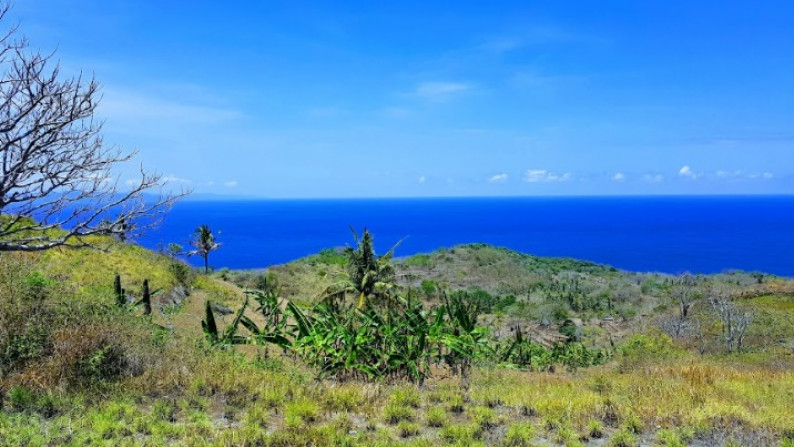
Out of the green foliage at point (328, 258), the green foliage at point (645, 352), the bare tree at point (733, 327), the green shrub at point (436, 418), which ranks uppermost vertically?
the green shrub at point (436, 418)

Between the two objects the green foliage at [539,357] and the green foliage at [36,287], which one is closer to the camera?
the green foliage at [36,287]

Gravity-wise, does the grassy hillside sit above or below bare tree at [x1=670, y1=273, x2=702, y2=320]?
above

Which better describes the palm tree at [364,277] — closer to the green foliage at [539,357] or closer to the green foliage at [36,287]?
the green foliage at [539,357]

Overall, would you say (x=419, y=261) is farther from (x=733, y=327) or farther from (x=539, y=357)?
(x=539, y=357)

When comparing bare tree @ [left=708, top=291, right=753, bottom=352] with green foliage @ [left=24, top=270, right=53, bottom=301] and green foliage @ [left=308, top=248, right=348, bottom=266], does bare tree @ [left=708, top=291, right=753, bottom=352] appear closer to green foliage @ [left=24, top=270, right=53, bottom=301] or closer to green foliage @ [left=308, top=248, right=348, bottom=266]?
green foliage @ [left=24, top=270, right=53, bottom=301]

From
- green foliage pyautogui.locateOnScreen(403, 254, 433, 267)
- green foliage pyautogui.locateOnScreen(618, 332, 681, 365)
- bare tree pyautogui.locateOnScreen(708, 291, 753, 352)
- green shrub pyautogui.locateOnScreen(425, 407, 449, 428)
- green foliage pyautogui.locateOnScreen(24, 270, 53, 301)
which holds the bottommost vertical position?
green foliage pyautogui.locateOnScreen(403, 254, 433, 267)

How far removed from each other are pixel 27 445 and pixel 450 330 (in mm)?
8858

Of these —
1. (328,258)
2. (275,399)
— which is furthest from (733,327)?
(328,258)

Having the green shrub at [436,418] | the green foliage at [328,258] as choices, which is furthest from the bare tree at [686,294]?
the green foliage at [328,258]

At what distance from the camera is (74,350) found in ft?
28.8

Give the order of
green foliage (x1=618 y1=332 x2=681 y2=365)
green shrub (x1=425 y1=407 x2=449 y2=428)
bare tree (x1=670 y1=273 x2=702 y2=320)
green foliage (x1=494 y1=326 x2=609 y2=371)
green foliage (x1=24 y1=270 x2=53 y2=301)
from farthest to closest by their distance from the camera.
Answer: bare tree (x1=670 y1=273 x2=702 y2=320) < green foliage (x1=618 y1=332 x2=681 y2=365) < green foliage (x1=494 y1=326 x2=609 y2=371) < green foliage (x1=24 y1=270 x2=53 y2=301) < green shrub (x1=425 y1=407 x2=449 y2=428)

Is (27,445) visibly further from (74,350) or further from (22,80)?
(22,80)

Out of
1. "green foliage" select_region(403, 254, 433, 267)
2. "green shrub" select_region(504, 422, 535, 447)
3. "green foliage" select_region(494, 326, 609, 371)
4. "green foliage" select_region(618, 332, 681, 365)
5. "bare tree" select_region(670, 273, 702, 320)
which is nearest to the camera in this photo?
"green shrub" select_region(504, 422, 535, 447)

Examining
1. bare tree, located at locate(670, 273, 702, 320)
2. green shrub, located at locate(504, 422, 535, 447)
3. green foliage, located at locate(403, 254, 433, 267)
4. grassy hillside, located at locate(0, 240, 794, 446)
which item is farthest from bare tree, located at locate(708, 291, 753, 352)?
green foliage, located at locate(403, 254, 433, 267)
